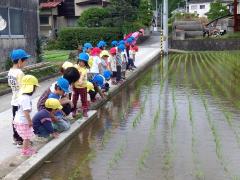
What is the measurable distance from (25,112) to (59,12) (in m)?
44.7

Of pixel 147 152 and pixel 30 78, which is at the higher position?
pixel 30 78

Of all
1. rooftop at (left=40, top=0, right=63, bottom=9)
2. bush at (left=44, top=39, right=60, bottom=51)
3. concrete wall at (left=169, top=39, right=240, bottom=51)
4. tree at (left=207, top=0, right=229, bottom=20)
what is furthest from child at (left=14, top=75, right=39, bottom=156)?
tree at (left=207, top=0, right=229, bottom=20)

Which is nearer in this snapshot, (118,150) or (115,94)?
(118,150)

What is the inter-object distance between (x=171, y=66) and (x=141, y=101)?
10550mm

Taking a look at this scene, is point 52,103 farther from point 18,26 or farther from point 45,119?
point 18,26

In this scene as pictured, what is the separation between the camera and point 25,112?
6.79 m

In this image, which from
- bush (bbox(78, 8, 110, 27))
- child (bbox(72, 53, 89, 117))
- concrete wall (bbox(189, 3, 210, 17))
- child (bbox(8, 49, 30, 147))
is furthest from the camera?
concrete wall (bbox(189, 3, 210, 17))

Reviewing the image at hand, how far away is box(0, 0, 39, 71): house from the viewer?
17.1 m

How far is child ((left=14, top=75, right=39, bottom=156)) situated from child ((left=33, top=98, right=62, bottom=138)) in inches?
23.1

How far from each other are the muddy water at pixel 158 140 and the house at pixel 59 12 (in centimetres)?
3577

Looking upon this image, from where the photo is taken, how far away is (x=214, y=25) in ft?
161

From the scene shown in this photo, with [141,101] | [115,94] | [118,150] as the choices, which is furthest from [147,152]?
[115,94]

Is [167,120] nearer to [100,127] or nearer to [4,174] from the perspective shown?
[100,127]

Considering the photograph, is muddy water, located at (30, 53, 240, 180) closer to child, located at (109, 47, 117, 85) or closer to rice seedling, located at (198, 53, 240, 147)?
rice seedling, located at (198, 53, 240, 147)
